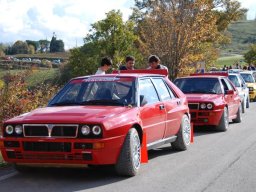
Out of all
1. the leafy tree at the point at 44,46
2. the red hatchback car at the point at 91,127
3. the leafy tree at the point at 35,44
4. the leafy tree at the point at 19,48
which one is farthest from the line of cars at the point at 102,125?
the leafy tree at the point at 35,44

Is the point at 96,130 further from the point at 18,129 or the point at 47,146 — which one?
the point at 18,129

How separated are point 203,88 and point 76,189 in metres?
8.28

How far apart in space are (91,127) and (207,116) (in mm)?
6704

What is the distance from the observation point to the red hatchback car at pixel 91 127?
7.06 meters

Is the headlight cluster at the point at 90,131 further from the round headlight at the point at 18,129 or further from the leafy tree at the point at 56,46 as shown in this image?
the leafy tree at the point at 56,46

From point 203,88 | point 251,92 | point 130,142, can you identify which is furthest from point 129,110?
point 251,92

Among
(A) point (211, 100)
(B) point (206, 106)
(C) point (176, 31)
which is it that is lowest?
(B) point (206, 106)

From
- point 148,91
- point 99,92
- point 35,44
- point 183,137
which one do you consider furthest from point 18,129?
point 35,44

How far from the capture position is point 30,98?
13078 millimetres

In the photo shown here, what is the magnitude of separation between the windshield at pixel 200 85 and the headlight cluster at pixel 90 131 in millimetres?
7738

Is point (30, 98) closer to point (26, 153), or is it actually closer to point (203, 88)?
point (203, 88)

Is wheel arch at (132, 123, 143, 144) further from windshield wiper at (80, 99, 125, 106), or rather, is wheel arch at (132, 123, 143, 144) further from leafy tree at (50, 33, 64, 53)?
leafy tree at (50, 33, 64, 53)

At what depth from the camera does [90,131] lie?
707cm

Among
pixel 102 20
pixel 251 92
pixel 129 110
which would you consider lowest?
pixel 251 92
